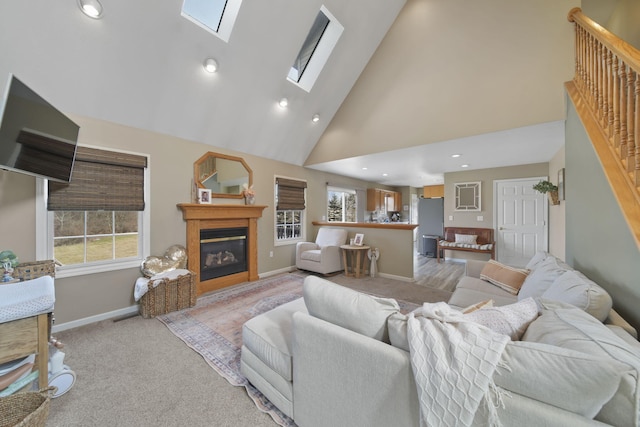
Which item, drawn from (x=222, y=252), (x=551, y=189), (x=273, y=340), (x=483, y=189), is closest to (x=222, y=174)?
(x=222, y=252)

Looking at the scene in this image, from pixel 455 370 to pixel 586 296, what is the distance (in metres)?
1.05

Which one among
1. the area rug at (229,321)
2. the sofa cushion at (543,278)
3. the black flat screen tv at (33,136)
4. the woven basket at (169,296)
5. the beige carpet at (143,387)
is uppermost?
the black flat screen tv at (33,136)

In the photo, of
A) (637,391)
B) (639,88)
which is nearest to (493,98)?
(639,88)

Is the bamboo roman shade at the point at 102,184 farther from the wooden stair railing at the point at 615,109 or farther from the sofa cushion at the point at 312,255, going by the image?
the wooden stair railing at the point at 615,109

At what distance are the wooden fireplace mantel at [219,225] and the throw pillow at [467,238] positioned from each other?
177 inches

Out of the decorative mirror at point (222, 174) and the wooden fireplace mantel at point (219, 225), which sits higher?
the decorative mirror at point (222, 174)

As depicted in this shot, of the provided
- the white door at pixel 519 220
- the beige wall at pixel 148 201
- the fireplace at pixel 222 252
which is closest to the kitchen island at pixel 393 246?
the beige wall at pixel 148 201

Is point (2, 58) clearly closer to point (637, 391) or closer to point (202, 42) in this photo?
point (202, 42)

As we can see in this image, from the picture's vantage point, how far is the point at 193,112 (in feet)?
10.6

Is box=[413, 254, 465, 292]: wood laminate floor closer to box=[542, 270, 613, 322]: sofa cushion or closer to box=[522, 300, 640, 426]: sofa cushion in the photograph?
box=[542, 270, 613, 322]: sofa cushion

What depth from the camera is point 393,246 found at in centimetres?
431

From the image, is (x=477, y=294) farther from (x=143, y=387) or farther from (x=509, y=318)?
(x=143, y=387)

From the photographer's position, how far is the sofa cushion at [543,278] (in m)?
A: 1.79

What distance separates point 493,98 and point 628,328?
2.84 metres
